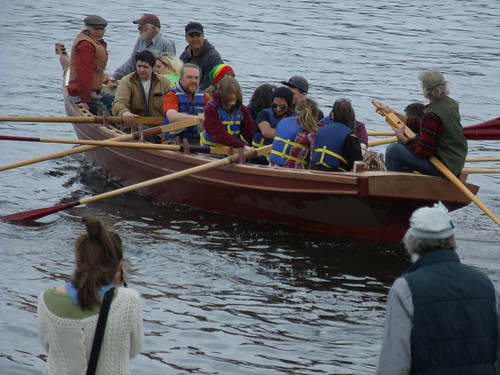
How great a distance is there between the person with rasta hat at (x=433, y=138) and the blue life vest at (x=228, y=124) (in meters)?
1.88

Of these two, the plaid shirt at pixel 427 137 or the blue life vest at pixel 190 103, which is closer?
the plaid shirt at pixel 427 137

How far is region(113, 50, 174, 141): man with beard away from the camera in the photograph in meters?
10.6

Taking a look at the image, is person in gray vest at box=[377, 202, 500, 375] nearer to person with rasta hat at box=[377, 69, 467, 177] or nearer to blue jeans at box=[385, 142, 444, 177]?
person with rasta hat at box=[377, 69, 467, 177]

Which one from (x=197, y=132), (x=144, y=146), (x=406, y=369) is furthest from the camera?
(x=197, y=132)

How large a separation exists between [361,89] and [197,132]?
31.4ft

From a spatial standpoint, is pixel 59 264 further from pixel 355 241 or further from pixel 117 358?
pixel 117 358

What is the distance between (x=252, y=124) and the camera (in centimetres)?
Result: 978

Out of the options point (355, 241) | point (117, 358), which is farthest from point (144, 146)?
point (117, 358)

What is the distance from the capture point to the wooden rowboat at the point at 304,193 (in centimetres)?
809

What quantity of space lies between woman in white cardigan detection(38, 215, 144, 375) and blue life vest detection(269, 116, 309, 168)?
509 cm

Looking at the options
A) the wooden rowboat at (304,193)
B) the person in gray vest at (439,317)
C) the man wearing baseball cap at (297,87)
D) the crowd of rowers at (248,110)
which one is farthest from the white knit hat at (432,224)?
the man wearing baseball cap at (297,87)

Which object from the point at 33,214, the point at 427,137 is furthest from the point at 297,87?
the point at 33,214

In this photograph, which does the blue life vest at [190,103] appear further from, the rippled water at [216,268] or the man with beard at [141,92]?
the rippled water at [216,268]

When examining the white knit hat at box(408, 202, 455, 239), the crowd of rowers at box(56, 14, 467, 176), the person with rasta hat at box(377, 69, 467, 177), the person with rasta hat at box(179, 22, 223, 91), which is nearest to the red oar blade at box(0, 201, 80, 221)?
the crowd of rowers at box(56, 14, 467, 176)
